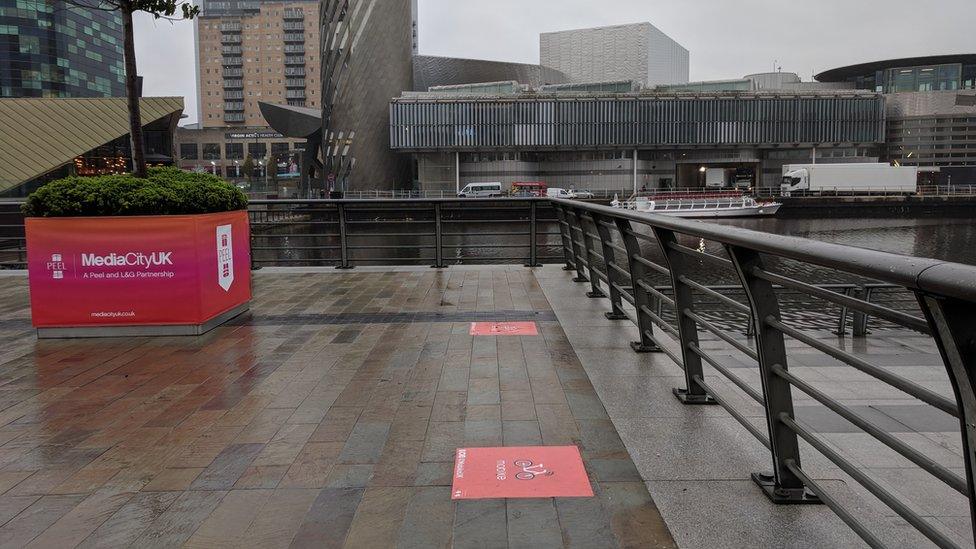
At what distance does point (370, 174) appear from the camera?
87.6 m

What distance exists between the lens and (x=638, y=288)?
5320mm

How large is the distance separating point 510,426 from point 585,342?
2.13 m

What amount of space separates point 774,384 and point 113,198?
590cm

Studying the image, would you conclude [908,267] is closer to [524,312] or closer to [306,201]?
[524,312]

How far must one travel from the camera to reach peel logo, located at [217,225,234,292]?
A: 6672mm

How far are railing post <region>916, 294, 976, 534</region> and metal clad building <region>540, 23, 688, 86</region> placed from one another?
461 feet

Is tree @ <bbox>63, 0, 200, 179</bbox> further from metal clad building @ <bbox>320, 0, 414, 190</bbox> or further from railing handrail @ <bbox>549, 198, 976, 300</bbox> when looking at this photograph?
metal clad building @ <bbox>320, 0, 414, 190</bbox>

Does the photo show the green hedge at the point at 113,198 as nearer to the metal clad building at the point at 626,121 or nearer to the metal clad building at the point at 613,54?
the metal clad building at the point at 626,121

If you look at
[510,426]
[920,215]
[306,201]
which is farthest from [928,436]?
[920,215]

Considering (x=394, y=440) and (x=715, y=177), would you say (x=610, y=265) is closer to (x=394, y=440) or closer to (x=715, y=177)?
(x=394, y=440)

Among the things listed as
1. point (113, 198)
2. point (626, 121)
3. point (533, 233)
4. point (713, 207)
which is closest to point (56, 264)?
point (113, 198)

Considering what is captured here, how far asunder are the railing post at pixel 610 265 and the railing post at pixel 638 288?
3.19ft

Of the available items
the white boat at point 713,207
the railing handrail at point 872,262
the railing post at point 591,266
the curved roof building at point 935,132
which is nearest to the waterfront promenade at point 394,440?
the railing handrail at point 872,262

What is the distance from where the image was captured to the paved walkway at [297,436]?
273 centimetres
